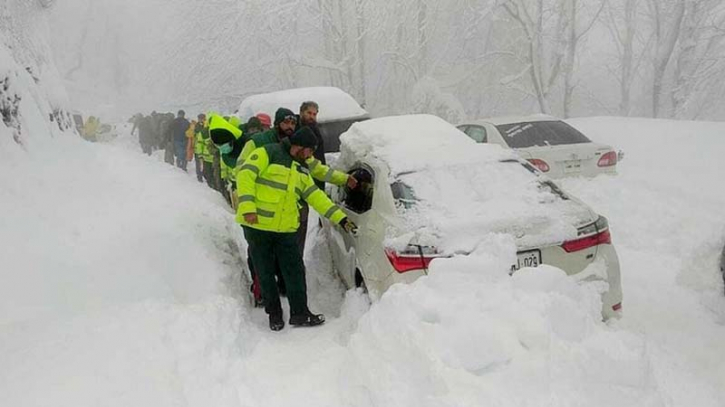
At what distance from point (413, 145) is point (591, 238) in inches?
64.8

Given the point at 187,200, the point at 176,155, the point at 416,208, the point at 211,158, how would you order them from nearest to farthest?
the point at 416,208, the point at 187,200, the point at 211,158, the point at 176,155

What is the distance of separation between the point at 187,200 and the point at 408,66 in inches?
725

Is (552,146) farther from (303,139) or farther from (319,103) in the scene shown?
(303,139)

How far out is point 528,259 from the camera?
407cm

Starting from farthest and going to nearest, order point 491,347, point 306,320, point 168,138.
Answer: point 168,138 → point 306,320 → point 491,347

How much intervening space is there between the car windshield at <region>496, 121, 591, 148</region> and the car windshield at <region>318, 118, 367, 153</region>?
8.37ft

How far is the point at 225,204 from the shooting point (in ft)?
30.8

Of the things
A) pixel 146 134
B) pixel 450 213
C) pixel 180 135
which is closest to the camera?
pixel 450 213

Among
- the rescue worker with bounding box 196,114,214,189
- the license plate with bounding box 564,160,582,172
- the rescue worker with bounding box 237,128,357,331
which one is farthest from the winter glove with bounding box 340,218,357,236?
the rescue worker with bounding box 196,114,214,189

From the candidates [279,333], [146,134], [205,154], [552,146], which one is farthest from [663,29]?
[279,333]

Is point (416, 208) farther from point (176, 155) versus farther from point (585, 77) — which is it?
point (585, 77)

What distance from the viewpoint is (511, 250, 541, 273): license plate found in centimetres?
405

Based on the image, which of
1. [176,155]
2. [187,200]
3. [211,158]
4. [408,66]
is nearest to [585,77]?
[408,66]

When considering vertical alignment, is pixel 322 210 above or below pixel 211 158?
above
